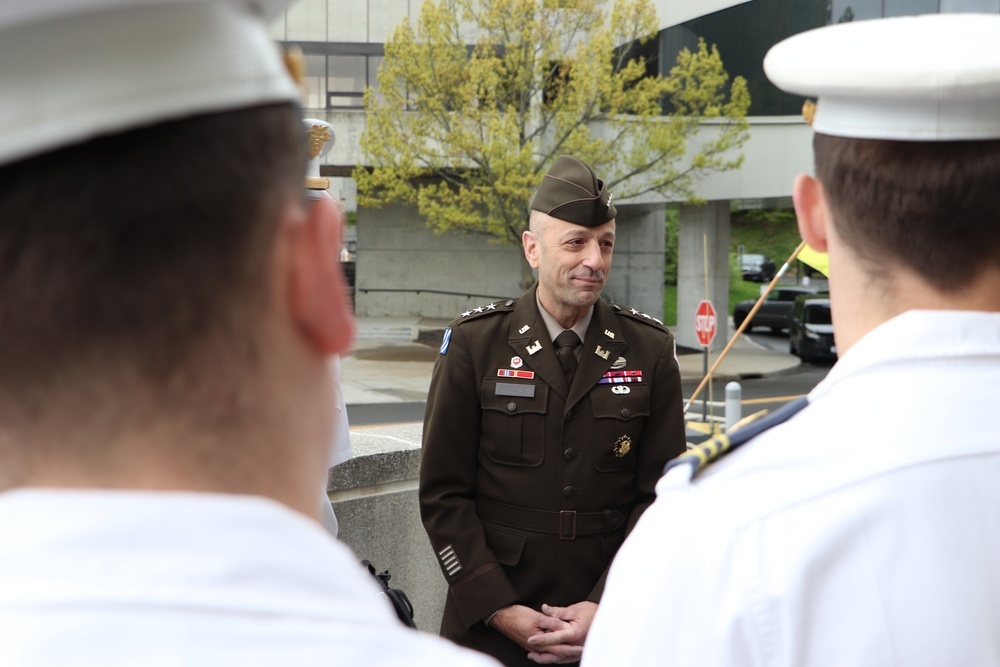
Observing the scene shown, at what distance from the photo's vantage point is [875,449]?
1.35 metres

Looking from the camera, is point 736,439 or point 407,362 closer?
point 736,439

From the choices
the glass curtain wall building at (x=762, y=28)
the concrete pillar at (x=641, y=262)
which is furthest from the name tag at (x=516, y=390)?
the concrete pillar at (x=641, y=262)

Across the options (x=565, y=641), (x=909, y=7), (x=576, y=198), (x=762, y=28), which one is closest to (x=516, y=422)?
(x=565, y=641)

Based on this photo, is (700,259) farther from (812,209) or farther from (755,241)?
(812,209)

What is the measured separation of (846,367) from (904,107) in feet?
1.23

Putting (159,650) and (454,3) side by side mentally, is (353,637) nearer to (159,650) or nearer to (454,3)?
(159,650)

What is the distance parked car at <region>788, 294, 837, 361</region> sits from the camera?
23.2m

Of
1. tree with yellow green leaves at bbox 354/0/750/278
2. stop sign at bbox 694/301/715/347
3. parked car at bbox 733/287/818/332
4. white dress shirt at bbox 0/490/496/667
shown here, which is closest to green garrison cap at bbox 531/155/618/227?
white dress shirt at bbox 0/490/496/667

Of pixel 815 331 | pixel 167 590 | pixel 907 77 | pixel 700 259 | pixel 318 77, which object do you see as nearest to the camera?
pixel 167 590

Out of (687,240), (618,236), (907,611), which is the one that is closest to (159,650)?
(907,611)

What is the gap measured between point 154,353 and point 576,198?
111 inches

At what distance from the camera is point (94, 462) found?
754 millimetres

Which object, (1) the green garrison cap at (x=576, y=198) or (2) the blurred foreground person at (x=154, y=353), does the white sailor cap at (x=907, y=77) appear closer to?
(2) the blurred foreground person at (x=154, y=353)

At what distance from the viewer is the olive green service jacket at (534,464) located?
322 cm
